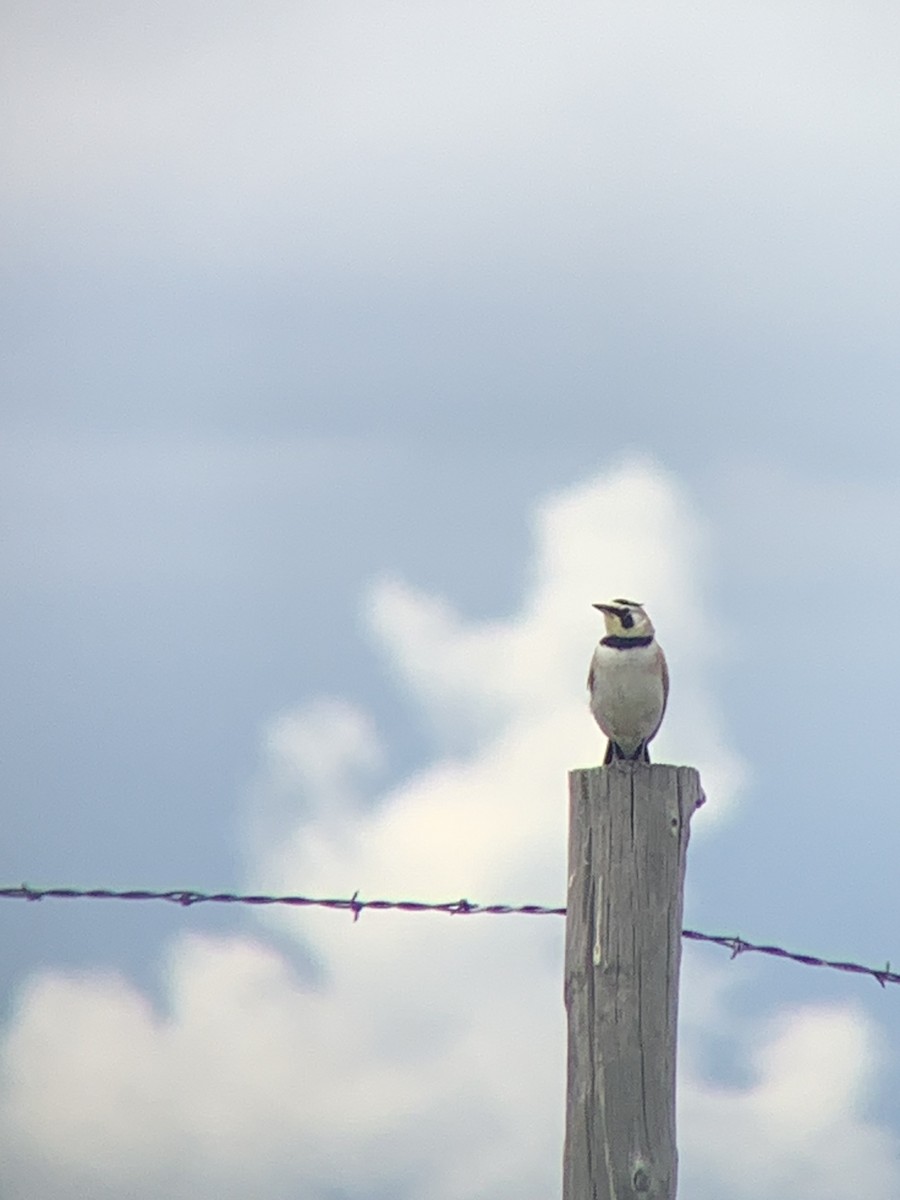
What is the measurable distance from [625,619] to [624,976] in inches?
152

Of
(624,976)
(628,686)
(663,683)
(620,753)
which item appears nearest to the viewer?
(624,976)

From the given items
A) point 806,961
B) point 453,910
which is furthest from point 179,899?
point 806,961

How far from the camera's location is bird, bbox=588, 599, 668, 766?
7.95 m

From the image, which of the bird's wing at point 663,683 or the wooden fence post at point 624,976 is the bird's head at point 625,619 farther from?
the wooden fence post at point 624,976

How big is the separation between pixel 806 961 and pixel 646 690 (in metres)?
2.70

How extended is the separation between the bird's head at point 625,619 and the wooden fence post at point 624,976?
3.48 meters

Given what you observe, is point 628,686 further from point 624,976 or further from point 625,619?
point 624,976

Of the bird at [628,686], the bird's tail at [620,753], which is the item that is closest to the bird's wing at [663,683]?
the bird at [628,686]

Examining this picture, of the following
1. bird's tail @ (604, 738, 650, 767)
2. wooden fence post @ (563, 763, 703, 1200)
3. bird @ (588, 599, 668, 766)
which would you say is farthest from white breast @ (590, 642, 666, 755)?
wooden fence post @ (563, 763, 703, 1200)

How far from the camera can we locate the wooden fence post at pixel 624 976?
446cm

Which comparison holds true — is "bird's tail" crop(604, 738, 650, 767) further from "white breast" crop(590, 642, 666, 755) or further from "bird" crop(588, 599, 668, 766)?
"white breast" crop(590, 642, 666, 755)

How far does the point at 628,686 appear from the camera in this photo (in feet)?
26.1

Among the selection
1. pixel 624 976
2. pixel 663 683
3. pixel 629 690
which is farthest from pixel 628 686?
pixel 624 976

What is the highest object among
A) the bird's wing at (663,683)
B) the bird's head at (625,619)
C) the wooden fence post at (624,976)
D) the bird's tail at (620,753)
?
the bird's head at (625,619)
